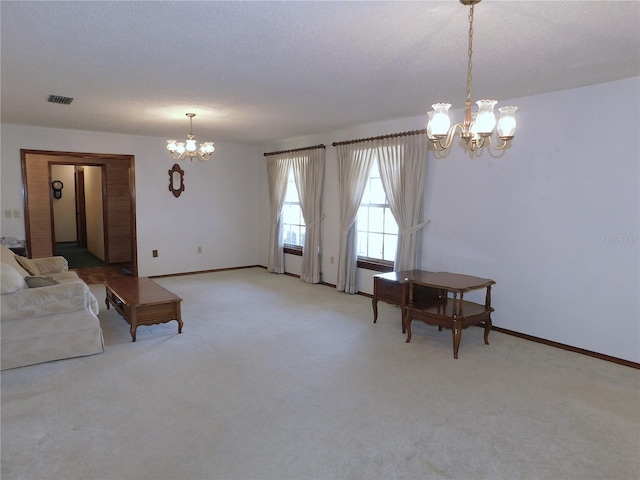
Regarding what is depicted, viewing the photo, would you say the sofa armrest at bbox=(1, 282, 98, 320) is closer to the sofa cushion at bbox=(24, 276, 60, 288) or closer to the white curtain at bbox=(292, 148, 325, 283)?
the sofa cushion at bbox=(24, 276, 60, 288)

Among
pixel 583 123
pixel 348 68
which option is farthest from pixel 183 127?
pixel 583 123

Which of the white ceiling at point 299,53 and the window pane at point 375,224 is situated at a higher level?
the white ceiling at point 299,53

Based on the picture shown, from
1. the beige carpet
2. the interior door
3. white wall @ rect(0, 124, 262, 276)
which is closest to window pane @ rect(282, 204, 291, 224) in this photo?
white wall @ rect(0, 124, 262, 276)

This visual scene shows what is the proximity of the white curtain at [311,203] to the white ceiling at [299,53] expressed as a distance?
1.82m

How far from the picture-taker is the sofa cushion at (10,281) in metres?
3.32

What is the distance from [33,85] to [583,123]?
489cm

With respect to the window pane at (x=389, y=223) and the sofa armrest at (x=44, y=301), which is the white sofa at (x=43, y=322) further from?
the window pane at (x=389, y=223)

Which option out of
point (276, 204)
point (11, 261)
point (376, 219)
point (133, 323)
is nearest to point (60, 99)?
point (11, 261)

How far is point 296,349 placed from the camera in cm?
383

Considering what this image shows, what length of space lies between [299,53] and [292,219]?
4.63 metres

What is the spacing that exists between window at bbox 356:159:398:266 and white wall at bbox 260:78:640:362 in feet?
2.57

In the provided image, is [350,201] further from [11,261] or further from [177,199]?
[11,261]

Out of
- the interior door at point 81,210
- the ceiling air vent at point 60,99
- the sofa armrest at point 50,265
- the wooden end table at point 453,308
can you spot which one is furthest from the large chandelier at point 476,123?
the interior door at point 81,210

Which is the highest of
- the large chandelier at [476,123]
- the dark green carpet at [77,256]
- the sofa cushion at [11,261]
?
the large chandelier at [476,123]
